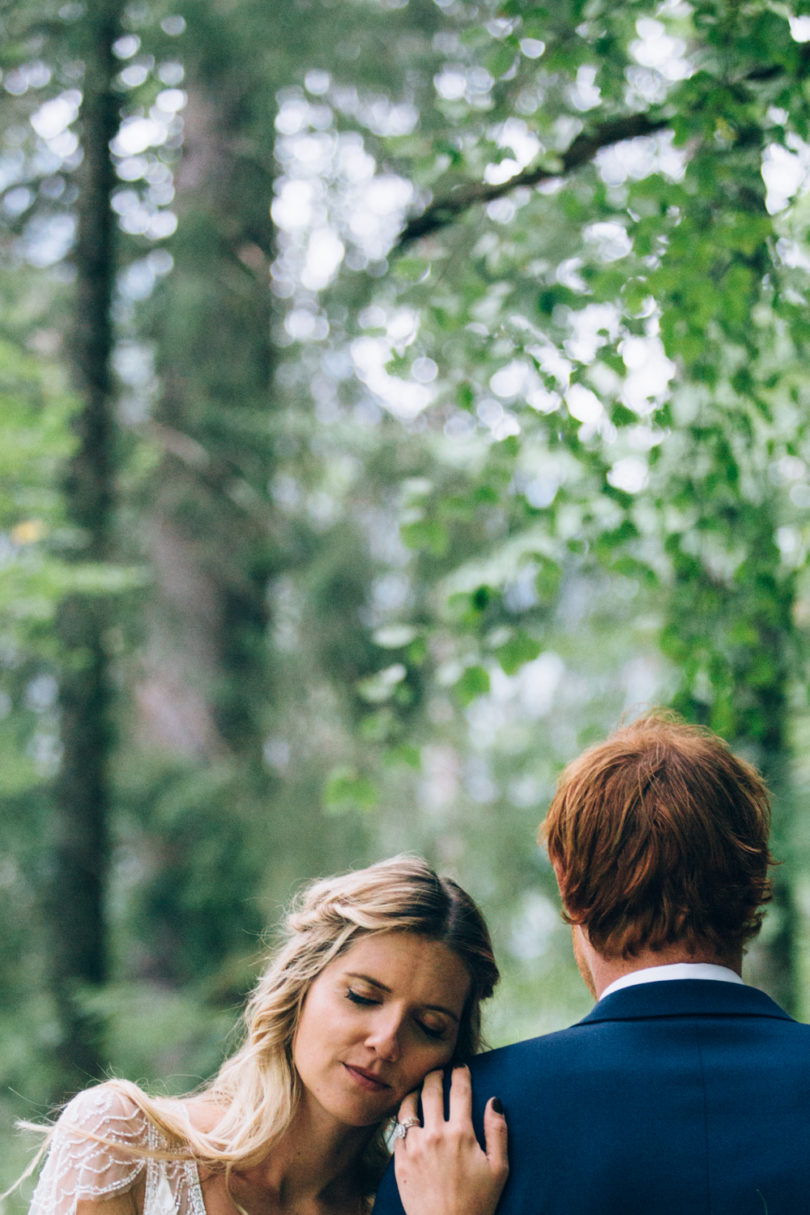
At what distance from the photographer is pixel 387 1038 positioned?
1926 mm

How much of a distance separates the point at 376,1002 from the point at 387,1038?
4.0 inches

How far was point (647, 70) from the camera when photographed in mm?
3549

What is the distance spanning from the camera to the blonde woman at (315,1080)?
78.2 inches

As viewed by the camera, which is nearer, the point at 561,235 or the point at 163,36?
the point at 561,235

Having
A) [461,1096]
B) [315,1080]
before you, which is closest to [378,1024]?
[315,1080]

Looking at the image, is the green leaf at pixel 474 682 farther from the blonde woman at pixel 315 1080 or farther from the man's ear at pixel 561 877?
the man's ear at pixel 561 877

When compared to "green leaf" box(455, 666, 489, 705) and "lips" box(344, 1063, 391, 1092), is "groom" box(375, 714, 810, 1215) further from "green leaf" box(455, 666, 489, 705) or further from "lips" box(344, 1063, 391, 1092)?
"green leaf" box(455, 666, 489, 705)

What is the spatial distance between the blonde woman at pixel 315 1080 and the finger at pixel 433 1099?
11mm

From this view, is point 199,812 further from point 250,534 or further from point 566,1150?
point 566,1150

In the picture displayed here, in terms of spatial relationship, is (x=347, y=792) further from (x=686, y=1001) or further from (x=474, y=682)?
(x=686, y=1001)

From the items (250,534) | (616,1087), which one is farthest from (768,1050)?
(250,534)

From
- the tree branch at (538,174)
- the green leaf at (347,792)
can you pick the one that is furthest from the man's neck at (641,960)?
the tree branch at (538,174)

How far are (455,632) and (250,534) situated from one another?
311cm

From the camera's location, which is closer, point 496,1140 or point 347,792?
point 496,1140
